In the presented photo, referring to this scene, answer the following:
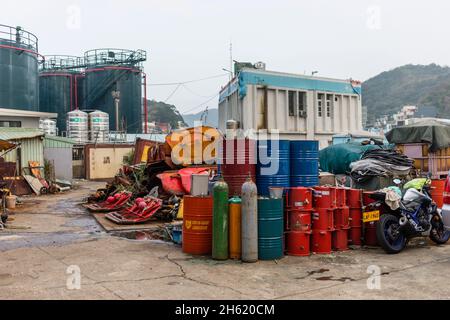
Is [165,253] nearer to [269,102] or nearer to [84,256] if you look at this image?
[84,256]

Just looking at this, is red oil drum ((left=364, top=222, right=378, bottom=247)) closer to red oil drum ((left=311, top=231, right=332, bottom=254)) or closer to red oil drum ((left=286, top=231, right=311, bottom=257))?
red oil drum ((left=311, top=231, right=332, bottom=254))

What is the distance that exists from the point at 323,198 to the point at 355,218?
105cm

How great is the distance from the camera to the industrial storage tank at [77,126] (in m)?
34.1

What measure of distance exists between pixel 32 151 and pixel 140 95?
18596mm

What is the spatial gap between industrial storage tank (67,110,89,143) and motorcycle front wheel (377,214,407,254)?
98.5ft

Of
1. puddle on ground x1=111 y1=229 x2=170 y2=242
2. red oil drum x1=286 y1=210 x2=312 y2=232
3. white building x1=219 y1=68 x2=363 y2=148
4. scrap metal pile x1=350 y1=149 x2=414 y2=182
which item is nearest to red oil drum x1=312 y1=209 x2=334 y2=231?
red oil drum x1=286 y1=210 x2=312 y2=232

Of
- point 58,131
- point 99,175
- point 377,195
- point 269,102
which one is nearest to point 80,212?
point 269,102

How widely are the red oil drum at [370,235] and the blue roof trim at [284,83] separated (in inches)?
368

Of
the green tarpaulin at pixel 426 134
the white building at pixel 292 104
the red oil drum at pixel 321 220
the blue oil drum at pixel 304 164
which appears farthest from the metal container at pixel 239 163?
the green tarpaulin at pixel 426 134

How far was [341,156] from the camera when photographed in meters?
14.3

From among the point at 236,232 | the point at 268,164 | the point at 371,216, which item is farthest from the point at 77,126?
the point at 371,216

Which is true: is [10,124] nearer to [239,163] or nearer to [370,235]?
[239,163]

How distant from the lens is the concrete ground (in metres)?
5.28

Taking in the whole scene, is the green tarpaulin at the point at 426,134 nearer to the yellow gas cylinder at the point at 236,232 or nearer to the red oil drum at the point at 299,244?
the red oil drum at the point at 299,244
